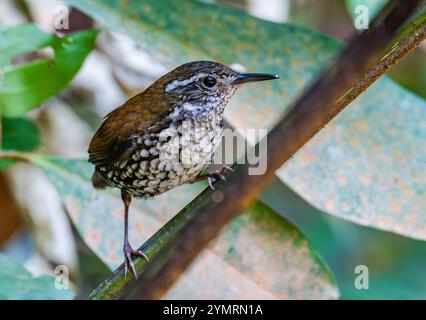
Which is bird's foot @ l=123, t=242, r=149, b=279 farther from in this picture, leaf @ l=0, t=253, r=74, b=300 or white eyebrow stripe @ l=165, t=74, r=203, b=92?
white eyebrow stripe @ l=165, t=74, r=203, b=92

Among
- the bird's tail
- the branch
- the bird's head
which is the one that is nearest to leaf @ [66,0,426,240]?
the bird's head

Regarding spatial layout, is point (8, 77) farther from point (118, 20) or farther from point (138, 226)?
point (138, 226)

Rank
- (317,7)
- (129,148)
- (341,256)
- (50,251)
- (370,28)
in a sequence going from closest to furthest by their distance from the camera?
(370,28) → (129,148) → (50,251) → (341,256) → (317,7)

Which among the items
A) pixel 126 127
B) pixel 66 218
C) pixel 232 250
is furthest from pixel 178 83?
pixel 66 218

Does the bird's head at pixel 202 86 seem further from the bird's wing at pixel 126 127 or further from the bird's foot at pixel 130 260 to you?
the bird's foot at pixel 130 260

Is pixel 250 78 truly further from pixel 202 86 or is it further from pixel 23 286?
pixel 23 286

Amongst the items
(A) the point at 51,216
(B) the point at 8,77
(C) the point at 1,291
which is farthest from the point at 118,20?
(C) the point at 1,291
